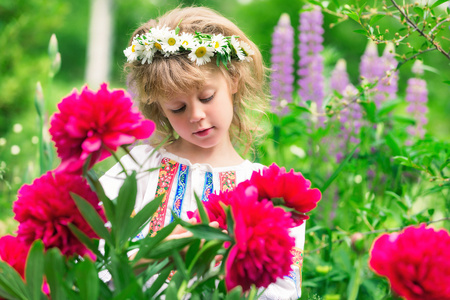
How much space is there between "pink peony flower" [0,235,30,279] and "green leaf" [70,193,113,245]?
0.44ft

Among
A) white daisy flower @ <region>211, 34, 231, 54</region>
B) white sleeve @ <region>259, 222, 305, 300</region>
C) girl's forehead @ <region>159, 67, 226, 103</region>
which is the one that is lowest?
white sleeve @ <region>259, 222, 305, 300</region>

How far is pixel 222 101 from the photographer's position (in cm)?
125

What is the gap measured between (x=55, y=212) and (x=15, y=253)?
13cm

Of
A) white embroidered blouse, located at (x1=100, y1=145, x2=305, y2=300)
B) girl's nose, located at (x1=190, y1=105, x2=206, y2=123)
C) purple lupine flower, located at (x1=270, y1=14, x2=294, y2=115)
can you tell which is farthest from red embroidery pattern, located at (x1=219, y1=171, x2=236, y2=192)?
purple lupine flower, located at (x1=270, y1=14, x2=294, y2=115)

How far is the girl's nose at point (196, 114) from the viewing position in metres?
1.18

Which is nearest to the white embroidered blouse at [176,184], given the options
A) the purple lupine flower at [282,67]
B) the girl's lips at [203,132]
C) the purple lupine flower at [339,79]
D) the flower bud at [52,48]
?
the girl's lips at [203,132]

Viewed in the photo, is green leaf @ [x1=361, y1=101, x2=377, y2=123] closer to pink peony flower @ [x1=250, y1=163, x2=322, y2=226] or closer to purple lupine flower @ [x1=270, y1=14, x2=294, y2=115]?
purple lupine flower @ [x1=270, y1=14, x2=294, y2=115]

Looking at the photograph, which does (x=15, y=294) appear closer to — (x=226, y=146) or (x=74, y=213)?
(x=74, y=213)

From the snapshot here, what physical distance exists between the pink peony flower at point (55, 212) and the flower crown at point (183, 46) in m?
0.64

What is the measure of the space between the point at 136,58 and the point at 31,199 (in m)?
0.74

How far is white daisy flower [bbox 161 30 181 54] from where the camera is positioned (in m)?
1.24

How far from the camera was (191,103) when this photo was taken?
120cm

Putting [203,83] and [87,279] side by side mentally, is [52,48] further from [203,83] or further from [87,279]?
[87,279]

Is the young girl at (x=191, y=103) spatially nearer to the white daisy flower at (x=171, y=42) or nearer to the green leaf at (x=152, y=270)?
the white daisy flower at (x=171, y=42)
